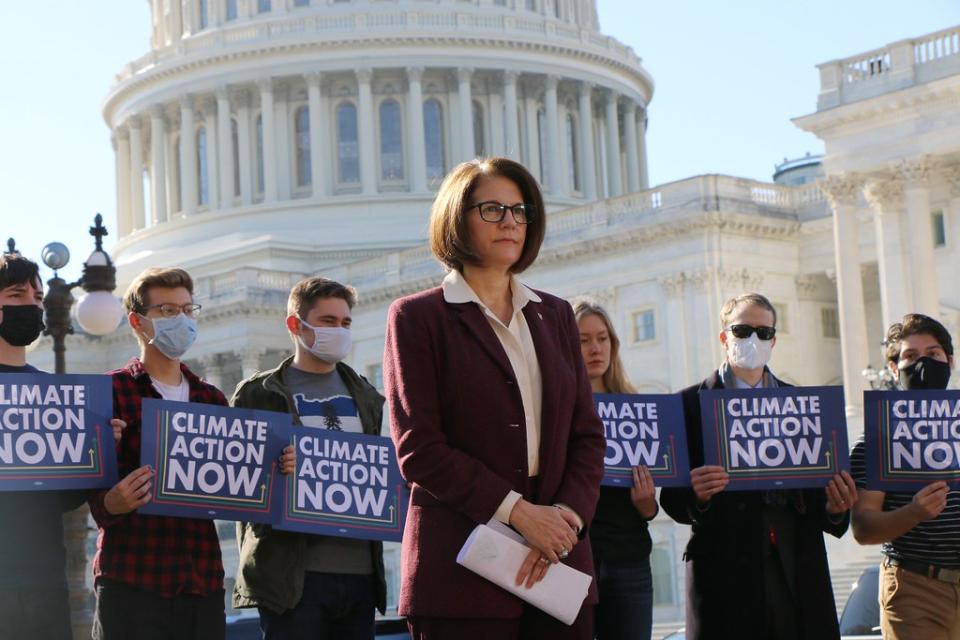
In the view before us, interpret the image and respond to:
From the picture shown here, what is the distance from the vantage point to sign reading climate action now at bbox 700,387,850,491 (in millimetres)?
9055

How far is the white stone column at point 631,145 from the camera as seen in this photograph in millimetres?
87562

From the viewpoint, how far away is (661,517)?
164ft

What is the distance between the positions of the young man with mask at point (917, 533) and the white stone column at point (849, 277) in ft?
122

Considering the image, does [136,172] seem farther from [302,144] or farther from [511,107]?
[511,107]

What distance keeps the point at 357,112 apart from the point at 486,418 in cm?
7639

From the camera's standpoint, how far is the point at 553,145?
8250cm

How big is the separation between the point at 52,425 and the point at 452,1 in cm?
7799

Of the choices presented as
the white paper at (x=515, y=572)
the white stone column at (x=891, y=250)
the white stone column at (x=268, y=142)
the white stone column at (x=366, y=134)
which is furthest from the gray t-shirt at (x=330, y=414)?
the white stone column at (x=268, y=142)

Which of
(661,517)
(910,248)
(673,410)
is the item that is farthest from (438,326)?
(661,517)

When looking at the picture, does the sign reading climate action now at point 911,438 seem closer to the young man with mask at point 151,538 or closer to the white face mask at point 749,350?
the white face mask at point 749,350

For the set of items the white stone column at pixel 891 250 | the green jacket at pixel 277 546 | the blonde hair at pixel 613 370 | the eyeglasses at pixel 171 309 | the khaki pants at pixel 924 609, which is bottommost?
the khaki pants at pixel 924 609

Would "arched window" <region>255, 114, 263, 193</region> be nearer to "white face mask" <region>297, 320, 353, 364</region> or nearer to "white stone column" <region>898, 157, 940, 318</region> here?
"white stone column" <region>898, 157, 940, 318</region>

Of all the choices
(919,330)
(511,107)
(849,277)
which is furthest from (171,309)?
(511,107)

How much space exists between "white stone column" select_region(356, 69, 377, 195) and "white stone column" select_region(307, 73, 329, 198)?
158 cm
